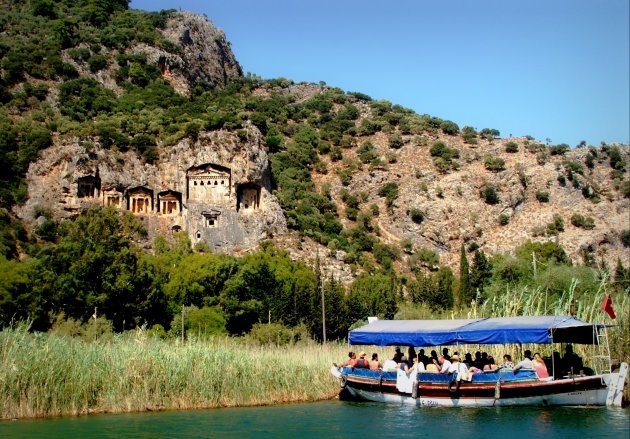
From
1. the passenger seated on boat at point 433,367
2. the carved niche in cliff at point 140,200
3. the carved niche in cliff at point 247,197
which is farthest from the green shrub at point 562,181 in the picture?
the passenger seated on boat at point 433,367

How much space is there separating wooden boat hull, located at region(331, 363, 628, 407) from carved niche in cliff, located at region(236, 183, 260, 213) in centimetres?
5256

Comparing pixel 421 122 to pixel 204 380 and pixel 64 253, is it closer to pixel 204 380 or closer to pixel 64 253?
pixel 64 253

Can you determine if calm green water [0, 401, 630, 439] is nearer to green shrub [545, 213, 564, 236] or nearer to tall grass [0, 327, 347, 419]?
tall grass [0, 327, 347, 419]

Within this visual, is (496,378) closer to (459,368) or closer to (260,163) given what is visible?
(459,368)

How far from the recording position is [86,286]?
50.1 meters

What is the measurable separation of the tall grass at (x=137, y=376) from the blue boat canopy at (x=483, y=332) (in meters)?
3.53

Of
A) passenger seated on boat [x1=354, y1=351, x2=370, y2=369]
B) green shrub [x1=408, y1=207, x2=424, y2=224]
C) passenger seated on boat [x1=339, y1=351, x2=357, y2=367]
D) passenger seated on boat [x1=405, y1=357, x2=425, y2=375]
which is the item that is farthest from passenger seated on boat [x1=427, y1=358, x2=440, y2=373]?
green shrub [x1=408, y1=207, x2=424, y2=224]

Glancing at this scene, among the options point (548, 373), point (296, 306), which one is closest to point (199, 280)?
point (296, 306)

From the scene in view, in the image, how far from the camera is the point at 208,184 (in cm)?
8188

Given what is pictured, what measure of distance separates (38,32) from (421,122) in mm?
55932

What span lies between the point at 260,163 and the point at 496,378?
58468 mm

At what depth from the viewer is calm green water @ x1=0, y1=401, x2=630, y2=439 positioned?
22.8 m

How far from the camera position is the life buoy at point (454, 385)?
28938mm

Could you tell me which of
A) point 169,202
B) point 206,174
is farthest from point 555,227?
point 169,202
